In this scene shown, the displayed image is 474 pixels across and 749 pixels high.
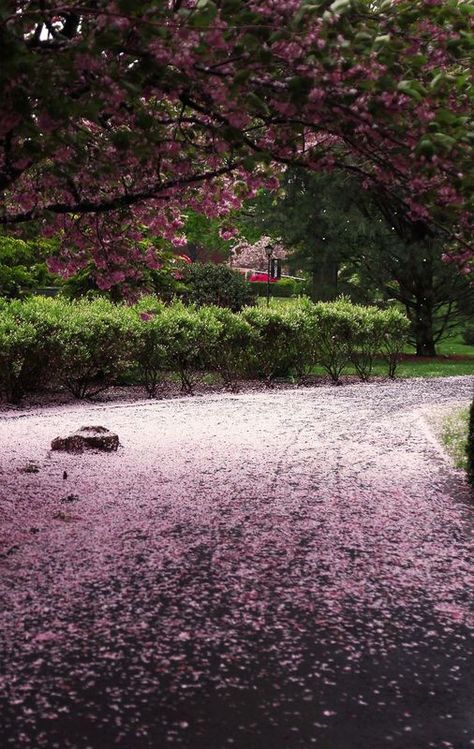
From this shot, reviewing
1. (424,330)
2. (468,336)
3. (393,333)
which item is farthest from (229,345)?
(468,336)

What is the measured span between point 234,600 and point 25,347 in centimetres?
951

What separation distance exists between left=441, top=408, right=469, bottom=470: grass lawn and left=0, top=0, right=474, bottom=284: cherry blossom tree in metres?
3.69

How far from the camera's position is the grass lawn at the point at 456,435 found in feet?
30.5

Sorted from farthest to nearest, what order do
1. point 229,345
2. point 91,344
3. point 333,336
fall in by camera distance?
point 333,336 < point 229,345 < point 91,344

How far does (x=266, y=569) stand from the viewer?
5.50 meters

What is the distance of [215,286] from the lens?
27094 mm

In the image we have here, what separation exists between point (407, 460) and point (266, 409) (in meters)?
4.52

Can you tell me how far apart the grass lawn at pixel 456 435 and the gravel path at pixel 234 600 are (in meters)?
0.21

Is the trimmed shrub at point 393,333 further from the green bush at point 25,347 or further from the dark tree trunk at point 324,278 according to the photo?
the green bush at point 25,347

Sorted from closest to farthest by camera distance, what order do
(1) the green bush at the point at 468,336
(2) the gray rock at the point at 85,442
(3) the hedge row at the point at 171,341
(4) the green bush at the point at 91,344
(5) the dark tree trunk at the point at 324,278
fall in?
(2) the gray rock at the point at 85,442, (3) the hedge row at the point at 171,341, (4) the green bush at the point at 91,344, (5) the dark tree trunk at the point at 324,278, (1) the green bush at the point at 468,336

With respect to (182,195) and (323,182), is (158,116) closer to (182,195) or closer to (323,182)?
(182,195)

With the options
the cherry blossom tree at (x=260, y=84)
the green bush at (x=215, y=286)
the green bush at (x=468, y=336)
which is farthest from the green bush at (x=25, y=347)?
the green bush at (x=468, y=336)

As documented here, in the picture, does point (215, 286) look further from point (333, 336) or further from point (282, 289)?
point (282, 289)

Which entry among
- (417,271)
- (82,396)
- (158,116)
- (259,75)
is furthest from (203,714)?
(417,271)
